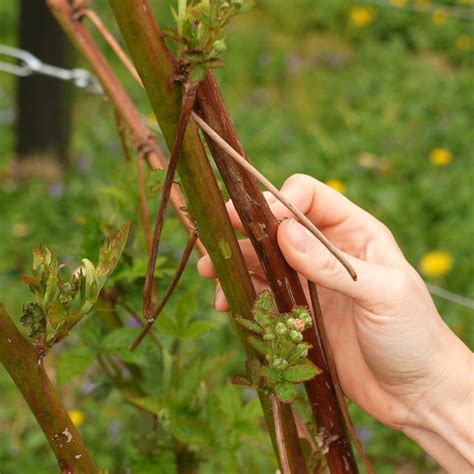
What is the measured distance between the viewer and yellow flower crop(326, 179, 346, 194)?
10.2 ft

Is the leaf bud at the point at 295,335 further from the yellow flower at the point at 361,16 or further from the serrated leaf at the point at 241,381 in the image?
the yellow flower at the point at 361,16

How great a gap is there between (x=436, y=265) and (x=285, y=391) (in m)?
2.09

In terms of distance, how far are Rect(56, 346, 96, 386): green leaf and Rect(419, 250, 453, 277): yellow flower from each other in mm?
1796

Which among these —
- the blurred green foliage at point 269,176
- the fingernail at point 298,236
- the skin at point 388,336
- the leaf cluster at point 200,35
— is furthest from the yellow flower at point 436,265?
the leaf cluster at point 200,35

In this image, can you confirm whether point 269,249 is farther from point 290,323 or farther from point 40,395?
point 40,395

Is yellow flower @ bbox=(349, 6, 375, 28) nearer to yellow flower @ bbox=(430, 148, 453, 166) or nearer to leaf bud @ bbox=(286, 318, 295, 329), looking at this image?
yellow flower @ bbox=(430, 148, 453, 166)

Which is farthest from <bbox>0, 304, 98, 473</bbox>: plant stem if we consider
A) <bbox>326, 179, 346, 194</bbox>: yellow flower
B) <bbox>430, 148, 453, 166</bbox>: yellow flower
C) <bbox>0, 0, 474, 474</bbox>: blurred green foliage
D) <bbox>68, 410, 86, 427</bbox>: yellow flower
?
<bbox>430, 148, 453, 166</bbox>: yellow flower

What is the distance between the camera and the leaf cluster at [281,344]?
0.72 metres

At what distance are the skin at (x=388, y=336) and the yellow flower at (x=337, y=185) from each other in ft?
6.29

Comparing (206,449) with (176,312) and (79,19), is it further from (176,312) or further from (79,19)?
(79,19)

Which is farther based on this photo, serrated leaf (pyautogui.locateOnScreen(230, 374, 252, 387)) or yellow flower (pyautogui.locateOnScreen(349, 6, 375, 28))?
yellow flower (pyautogui.locateOnScreen(349, 6, 375, 28))

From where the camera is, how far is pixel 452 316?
256 cm

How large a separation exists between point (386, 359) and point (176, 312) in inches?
13.0

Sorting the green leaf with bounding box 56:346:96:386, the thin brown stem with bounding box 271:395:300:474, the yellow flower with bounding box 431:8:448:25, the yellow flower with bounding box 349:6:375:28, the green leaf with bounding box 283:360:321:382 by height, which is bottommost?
the thin brown stem with bounding box 271:395:300:474
